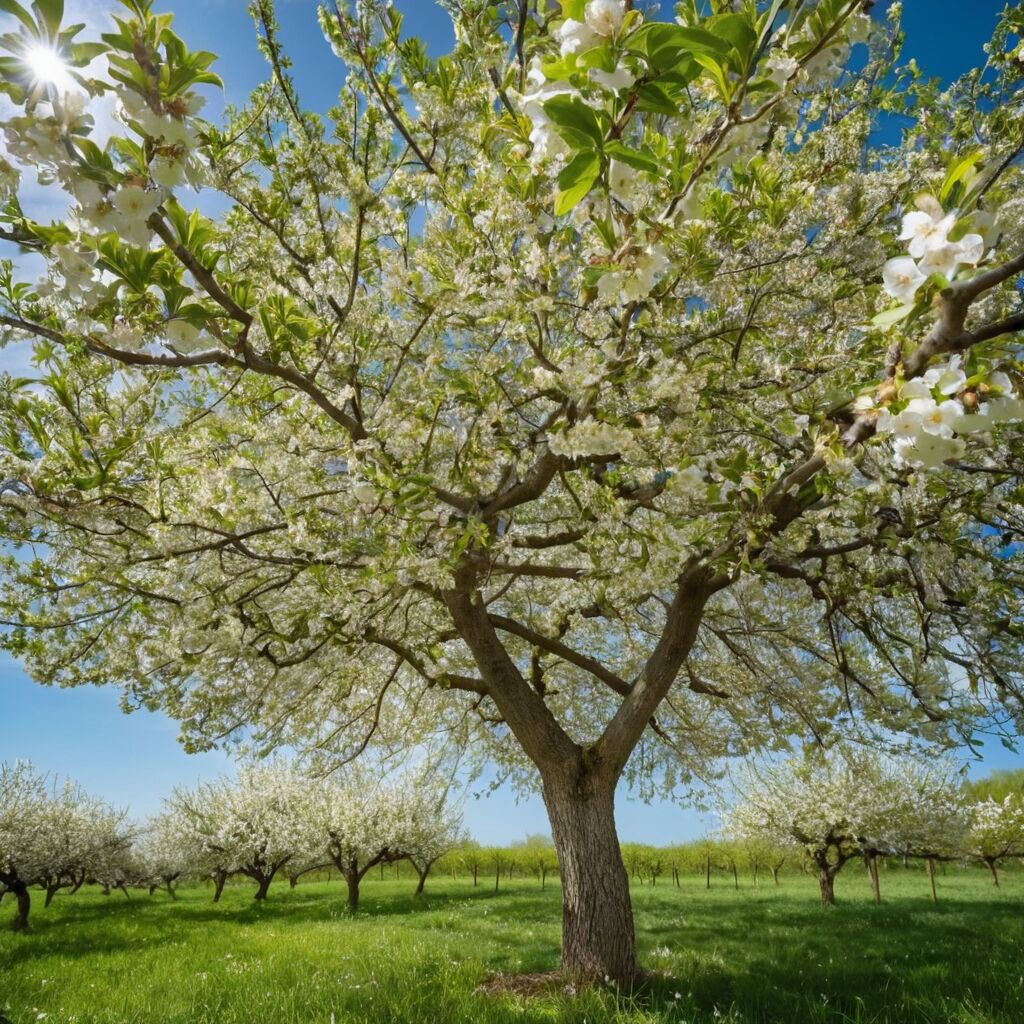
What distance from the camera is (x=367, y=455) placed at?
3746 mm

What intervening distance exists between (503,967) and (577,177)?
8.64 m

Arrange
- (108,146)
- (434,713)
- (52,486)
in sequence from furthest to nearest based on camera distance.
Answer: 1. (434,713)
2. (52,486)
3. (108,146)

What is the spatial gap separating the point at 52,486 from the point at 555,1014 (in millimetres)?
4640

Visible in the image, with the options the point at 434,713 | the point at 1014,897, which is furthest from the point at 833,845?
the point at 434,713

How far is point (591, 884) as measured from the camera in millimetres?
5742

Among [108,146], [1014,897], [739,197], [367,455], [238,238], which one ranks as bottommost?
[1014,897]

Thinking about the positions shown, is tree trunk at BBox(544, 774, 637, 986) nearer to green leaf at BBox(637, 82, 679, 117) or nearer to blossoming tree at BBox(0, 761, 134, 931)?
green leaf at BBox(637, 82, 679, 117)

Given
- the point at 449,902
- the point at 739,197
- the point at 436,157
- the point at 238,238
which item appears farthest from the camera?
the point at 449,902

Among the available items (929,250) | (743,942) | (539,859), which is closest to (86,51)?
(929,250)

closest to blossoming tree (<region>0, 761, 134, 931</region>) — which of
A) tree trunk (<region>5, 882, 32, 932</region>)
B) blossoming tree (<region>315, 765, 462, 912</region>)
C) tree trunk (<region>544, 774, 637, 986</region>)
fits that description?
tree trunk (<region>5, 882, 32, 932</region>)

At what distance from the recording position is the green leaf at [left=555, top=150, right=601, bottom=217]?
4.25 ft

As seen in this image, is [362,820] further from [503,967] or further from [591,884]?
[591,884]

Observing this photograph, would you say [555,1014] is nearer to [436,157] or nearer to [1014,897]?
[436,157]

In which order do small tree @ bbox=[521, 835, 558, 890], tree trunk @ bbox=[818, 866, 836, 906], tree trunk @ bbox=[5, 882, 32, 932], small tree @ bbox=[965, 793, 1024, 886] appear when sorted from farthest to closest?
small tree @ bbox=[521, 835, 558, 890] < small tree @ bbox=[965, 793, 1024, 886] < tree trunk @ bbox=[818, 866, 836, 906] < tree trunk @ bbox=[5, 882, 32, 932]
